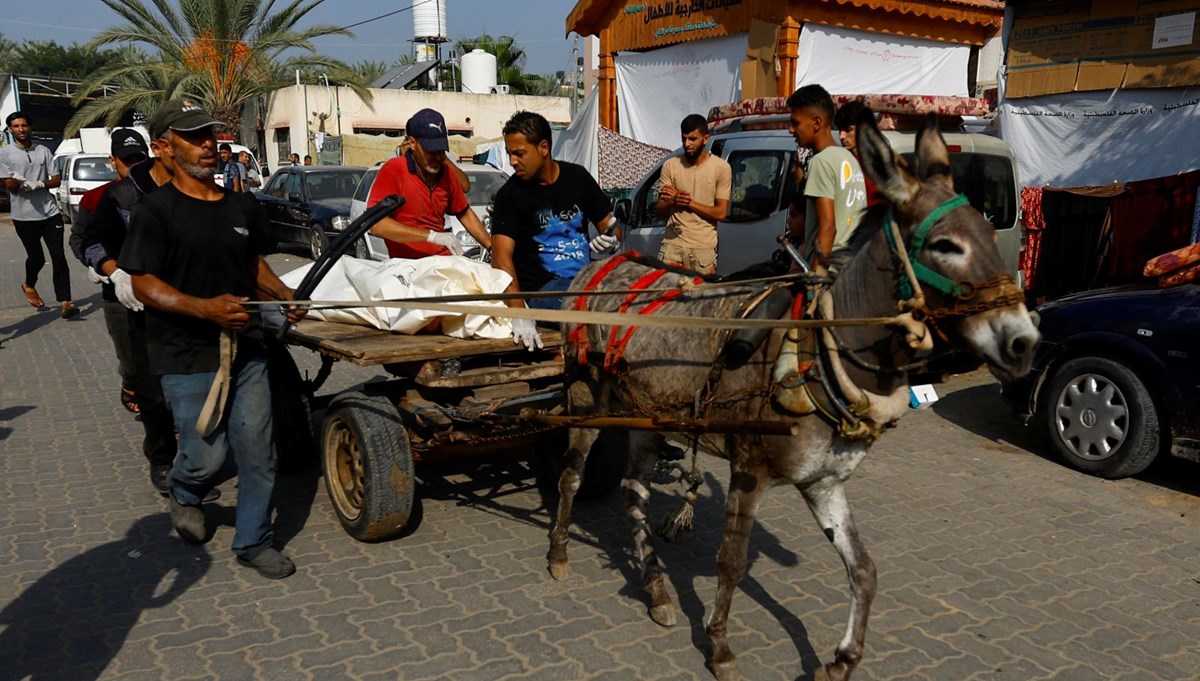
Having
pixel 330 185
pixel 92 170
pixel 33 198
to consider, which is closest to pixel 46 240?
pixel 33 198

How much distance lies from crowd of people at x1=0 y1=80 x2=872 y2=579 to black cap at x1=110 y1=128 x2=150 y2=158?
10 millimetres

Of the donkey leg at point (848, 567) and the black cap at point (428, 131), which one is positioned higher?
the black cap at point (428, 131)

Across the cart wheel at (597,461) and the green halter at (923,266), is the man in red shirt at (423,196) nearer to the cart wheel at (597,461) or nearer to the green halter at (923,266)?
the cart wheel at (597,461)

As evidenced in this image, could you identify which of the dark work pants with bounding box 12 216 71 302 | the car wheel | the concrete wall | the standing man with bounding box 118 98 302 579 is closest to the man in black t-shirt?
the standing man with bounding box 118 98 302 579

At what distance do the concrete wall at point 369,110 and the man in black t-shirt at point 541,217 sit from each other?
27424mm

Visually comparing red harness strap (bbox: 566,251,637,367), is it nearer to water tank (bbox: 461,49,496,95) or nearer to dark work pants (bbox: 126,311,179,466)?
dark work pants (bbox: 126,311,179,466)

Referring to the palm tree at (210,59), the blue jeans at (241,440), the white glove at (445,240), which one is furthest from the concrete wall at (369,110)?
the blue jeans at (241,440)

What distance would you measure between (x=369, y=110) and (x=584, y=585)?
109ft

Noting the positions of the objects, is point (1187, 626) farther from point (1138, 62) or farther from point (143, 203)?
point (1138, 62)

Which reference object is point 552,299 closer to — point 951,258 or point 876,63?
point 951,258

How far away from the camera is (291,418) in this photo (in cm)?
608

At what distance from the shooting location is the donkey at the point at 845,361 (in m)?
2.93

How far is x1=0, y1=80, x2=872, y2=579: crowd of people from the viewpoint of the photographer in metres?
4.37

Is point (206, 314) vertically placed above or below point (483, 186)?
below
